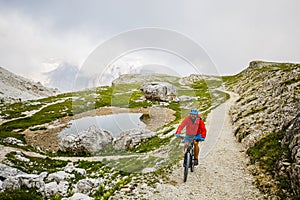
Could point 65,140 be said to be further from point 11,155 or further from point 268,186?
point 268,186

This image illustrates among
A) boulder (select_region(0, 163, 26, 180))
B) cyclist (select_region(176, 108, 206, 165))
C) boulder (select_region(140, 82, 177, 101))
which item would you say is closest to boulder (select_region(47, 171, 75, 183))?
boulder (select_region(0, 163, 26, 180))

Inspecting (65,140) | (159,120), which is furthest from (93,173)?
(159,120)

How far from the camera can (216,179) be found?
14.9 m

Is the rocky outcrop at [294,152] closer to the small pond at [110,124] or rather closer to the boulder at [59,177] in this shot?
the boulder at [59,177]

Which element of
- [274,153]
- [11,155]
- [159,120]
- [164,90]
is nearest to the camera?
[274,153]

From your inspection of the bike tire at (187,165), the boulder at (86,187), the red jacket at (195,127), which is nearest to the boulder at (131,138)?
the boulder at (86,187)

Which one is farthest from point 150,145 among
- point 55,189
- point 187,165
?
point 55,189

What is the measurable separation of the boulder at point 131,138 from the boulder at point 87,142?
6.49ft

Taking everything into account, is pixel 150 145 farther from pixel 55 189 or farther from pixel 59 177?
pixel 55 189

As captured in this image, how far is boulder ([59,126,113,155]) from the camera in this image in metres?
29.1

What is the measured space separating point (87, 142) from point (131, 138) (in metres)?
5.85

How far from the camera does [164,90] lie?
78938 mm

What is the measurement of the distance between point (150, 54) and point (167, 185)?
23.3 metres

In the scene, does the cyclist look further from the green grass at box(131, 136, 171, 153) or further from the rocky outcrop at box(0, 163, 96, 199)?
the green grass at box(131, 136, 171, 153)
